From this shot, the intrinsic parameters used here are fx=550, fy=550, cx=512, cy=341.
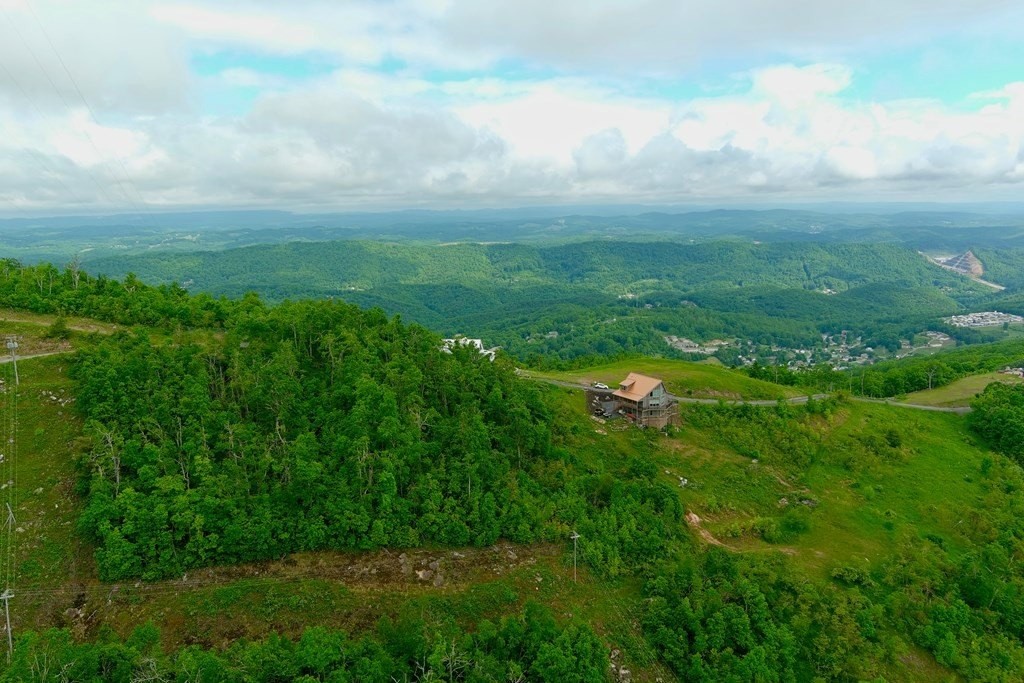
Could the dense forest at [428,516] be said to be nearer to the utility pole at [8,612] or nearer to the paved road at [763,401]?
the utility pole at [8,612]

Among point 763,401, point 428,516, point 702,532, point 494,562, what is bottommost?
point 702,532

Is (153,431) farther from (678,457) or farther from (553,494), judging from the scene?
(678,457)

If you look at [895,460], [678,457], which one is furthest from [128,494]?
[895,460]

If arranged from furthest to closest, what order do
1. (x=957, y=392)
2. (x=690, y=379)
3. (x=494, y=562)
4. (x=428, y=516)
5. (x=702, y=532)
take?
(x=957, y=392) → (x=690, y=379) → (x=702, y=532) → (x=428, y=516) → (x=494, y=562)

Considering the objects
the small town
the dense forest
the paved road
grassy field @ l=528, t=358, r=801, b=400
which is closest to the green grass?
the dense forest

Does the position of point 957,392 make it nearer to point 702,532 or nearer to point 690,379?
point 690,379

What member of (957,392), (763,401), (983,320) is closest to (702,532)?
(763,401)
